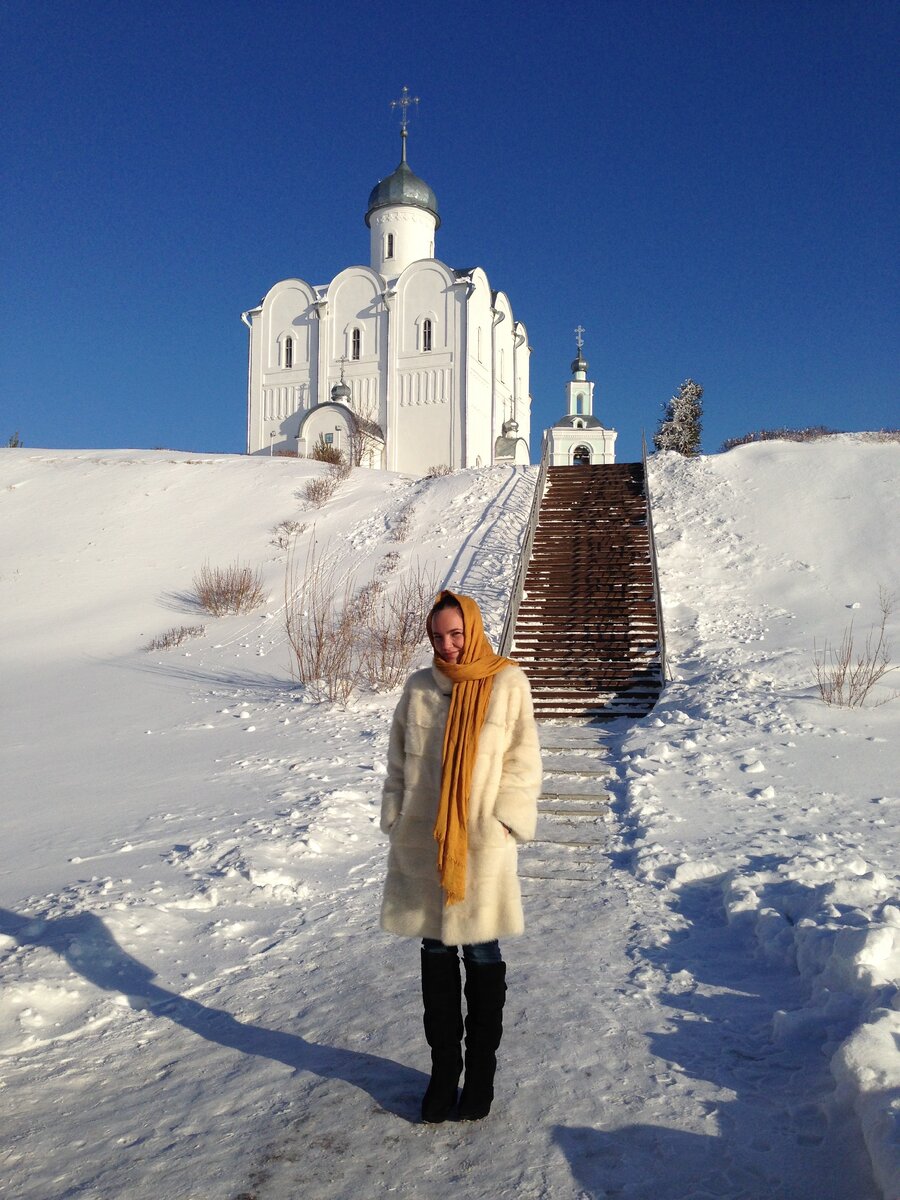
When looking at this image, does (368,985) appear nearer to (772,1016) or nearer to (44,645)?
(772,1016)

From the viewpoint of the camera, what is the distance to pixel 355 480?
77.6ft

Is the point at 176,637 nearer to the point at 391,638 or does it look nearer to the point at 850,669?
the point at 391,638

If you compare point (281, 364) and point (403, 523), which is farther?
point (281, 364)

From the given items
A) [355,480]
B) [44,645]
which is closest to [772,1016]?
[44,645]

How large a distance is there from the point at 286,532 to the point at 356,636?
776 cm

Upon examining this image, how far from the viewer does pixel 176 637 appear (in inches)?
603

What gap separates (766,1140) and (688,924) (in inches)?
78.4

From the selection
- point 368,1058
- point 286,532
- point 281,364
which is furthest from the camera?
point 281,364

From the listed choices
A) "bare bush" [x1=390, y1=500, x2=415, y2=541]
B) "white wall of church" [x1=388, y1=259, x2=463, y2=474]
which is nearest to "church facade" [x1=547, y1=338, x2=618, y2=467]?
"white wall of church" [x1=388, y1=259, x2=463, y2=474]

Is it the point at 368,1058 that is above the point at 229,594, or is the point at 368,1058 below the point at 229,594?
below

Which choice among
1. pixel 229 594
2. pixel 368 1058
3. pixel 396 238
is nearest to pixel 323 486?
pixel 229 594

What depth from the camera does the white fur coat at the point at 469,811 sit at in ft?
10.3

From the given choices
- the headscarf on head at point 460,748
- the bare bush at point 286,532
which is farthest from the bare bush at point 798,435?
the headscarf on head at point 460,748

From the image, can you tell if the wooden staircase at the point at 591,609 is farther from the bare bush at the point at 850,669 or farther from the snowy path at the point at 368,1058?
the snowy path at the point at 368,1058
